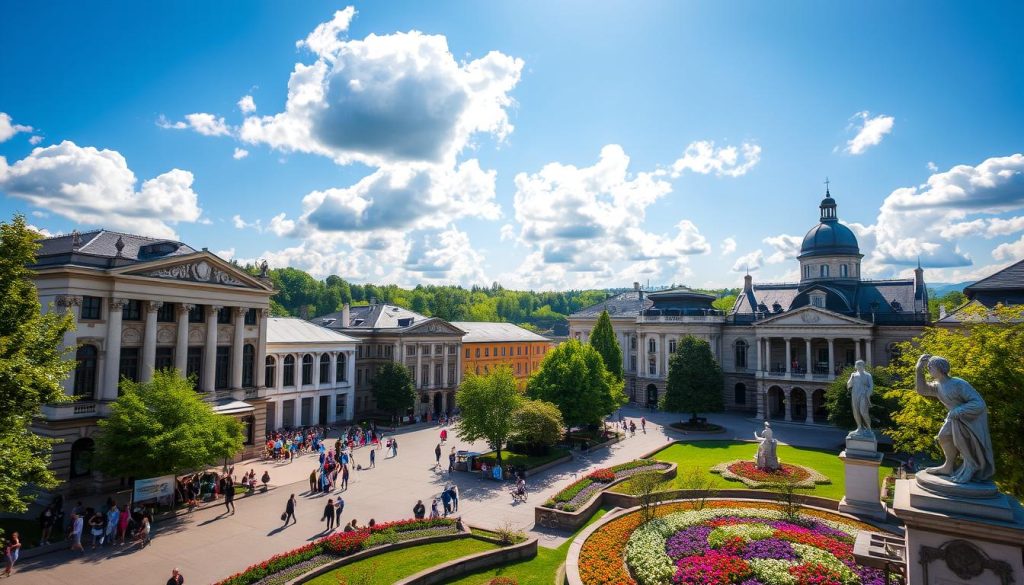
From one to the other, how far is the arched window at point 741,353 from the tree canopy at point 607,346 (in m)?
17.0

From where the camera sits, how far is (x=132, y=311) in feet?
107

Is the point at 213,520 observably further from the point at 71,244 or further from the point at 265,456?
the point at 71,244

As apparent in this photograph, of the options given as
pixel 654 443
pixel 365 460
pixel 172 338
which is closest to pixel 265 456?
pixel 365 460

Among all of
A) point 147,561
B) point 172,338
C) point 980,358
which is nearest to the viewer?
point 980,358

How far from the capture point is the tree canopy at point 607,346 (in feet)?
191

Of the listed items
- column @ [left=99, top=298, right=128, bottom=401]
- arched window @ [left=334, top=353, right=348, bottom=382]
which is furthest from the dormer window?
column @ [left=99, top=298, right=128, bottom=401]

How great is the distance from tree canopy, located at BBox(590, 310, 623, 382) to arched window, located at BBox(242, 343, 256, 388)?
33.1 meters

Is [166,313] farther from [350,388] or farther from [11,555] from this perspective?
Answer: [350,388]

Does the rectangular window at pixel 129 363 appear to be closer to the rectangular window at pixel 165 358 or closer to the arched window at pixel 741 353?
the rectangular window at pixel 165 358

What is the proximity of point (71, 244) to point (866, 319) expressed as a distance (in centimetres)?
6735

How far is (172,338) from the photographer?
3475 centimetres

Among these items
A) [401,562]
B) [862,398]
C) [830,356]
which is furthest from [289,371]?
[830,356]

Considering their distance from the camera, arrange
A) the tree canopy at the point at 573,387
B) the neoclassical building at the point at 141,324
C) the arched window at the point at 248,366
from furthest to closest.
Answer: the tree canopy at the point at 573,387
the arched window at the point at 248,366
the neoclassical building at the point at 141,324

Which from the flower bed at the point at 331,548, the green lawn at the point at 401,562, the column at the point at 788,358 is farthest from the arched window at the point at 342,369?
the column at the point at 788,358
